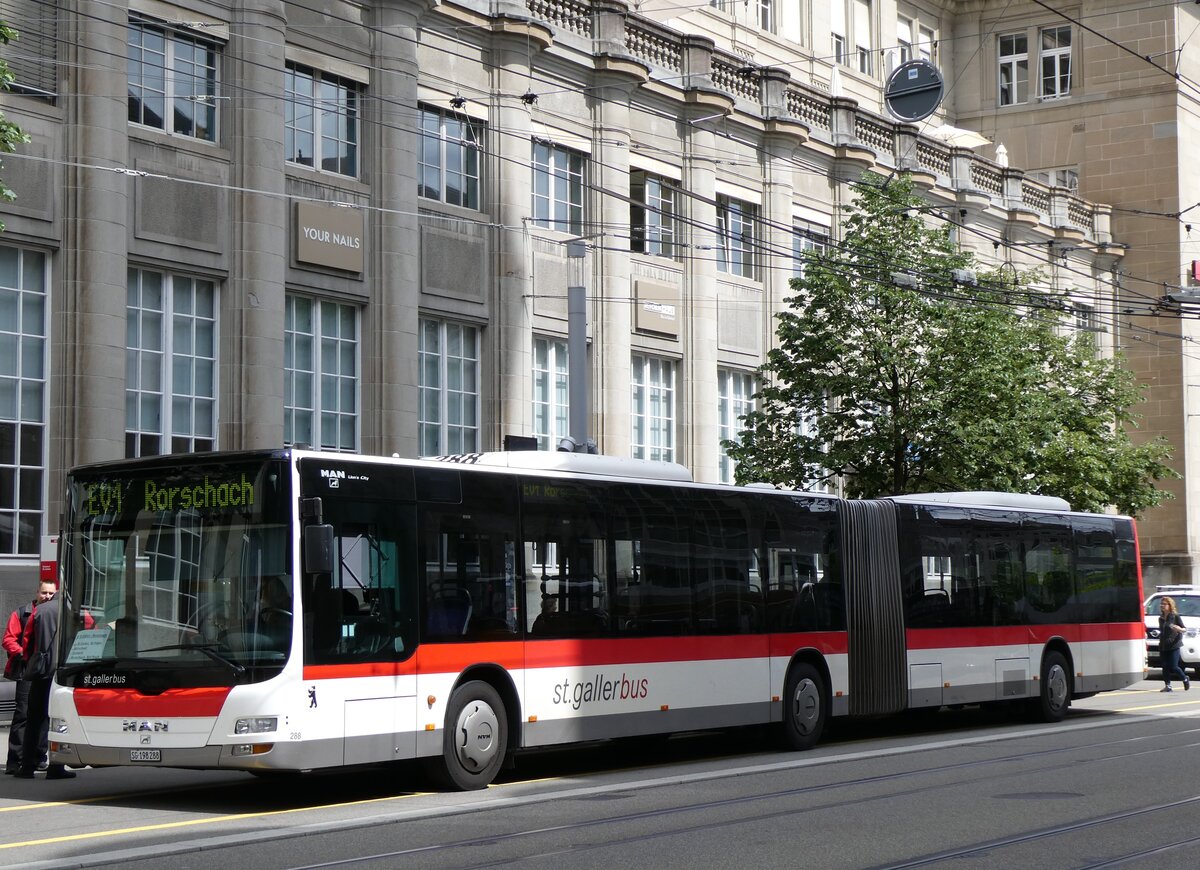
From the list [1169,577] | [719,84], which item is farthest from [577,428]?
[1169,577]

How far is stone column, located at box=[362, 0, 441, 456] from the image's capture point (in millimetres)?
26531

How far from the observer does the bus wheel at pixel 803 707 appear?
1855 centimetres

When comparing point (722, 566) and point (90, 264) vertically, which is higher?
point (90, 264)

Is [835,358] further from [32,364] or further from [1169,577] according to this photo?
[1169,577]

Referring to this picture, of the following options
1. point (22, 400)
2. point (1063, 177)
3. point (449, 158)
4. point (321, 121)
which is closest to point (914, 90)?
point (449, 158)

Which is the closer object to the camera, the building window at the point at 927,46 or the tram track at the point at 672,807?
the tram track at the point at 672,807

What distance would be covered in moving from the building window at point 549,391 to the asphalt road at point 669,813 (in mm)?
12112

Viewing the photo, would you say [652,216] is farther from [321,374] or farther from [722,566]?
[722,566]

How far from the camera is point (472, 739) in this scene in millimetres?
14445

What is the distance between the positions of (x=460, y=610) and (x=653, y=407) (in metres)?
19.0

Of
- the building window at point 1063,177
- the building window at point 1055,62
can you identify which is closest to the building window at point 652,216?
the building window at point 1063,177

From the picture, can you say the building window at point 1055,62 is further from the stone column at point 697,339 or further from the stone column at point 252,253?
the stone column at point 252,253

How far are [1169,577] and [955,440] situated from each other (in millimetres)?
24563

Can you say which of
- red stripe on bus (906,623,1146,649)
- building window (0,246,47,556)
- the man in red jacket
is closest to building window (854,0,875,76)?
red stripe on bus (906,623,1146,649)
